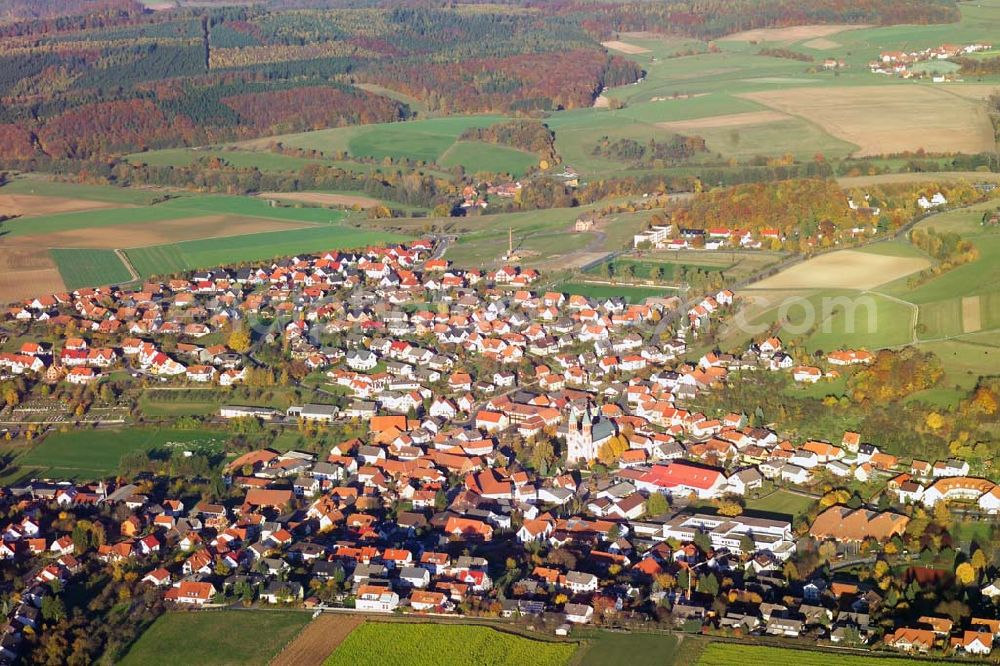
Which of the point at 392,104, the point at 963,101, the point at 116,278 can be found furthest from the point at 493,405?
the point at 392,104

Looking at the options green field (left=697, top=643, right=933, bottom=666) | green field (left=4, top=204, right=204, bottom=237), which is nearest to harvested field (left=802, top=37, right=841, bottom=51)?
green field (left=4, top=204, right=204, bottom=237)

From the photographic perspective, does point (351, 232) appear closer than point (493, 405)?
No

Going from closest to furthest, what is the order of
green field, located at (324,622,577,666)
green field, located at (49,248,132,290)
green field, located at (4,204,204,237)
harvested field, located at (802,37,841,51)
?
green field, located at (324,622,577,666), green field, located at (49,248,132,290), green field, located at (4,204,204,237), harvested field, located at (802,37,841,51)

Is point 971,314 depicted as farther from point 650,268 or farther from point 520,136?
point 520,136

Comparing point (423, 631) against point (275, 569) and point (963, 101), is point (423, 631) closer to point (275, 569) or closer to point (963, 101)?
point (275, 569)

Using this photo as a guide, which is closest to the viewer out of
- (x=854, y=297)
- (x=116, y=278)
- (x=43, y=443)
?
(x=43, y=443)

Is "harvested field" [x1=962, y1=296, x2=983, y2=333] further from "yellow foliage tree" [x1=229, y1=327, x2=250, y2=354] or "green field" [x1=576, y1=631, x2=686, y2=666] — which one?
"yellow foliage tree" [x1=229, y1=327, x2=250, y2=354]

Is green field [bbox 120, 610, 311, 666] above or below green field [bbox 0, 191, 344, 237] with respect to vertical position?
below
